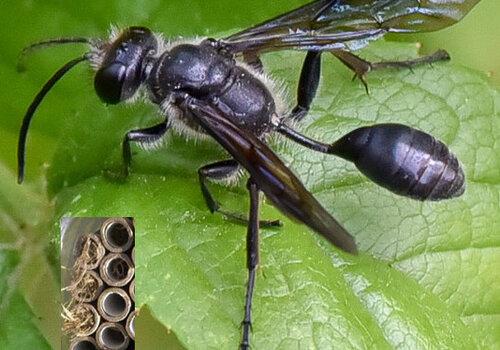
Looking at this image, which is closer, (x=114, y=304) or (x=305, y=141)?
(x=114, y=304)

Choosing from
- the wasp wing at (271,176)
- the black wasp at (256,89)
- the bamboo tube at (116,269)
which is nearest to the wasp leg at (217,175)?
the black wasp at (256,89)

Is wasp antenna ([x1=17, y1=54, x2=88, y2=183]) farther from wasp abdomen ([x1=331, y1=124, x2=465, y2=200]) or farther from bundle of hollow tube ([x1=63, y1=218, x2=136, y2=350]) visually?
wasp abdomen ([x1=331, y1=124, x2=465, y2=200])

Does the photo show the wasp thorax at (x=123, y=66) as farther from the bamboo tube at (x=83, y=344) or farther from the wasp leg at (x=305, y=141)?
the bamboo tube at (x=83, y=344)

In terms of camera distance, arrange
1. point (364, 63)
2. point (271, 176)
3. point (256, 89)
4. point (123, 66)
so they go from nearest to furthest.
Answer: point (271, 176) → point (123, 66) → point (256, 89) → point (364, 63)

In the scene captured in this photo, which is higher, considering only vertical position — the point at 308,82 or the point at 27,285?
the point at 308,82

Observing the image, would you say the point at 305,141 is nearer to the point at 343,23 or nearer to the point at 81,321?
the point at 343,23

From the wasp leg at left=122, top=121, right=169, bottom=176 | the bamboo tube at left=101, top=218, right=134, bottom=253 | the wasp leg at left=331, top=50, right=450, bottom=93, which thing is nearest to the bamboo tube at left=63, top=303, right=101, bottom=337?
the bamboo tube at left=101, top=218, right=134, bottom=253

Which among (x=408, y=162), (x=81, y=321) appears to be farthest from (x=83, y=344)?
(x=408, y=162)
